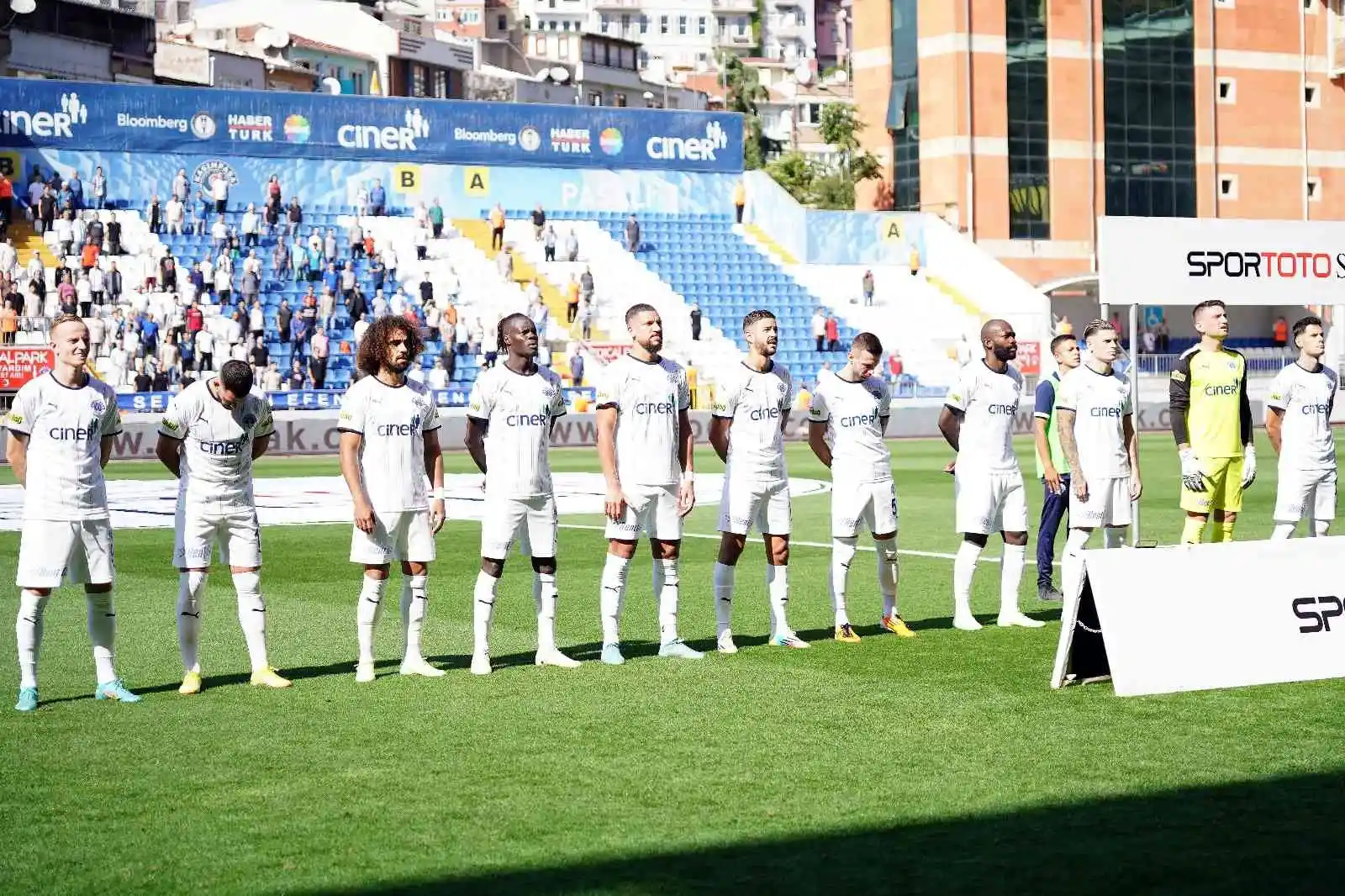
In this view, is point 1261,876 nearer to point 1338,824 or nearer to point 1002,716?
point 1338,824

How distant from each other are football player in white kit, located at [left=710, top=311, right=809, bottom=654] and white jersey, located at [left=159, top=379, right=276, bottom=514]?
311cm

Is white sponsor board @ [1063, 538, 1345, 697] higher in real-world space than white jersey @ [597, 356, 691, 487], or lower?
lower

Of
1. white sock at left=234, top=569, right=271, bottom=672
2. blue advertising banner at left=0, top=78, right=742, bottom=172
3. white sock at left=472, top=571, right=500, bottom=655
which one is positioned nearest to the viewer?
white sock at left=234, top=569, right=271, bottom=672

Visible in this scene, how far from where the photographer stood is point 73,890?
21.0 feet

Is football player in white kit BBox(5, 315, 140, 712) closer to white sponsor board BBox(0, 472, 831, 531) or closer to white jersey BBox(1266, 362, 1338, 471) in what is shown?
white jersey BBox(1266, 362, 1338, 471)

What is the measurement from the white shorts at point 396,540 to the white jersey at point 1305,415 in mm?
7013

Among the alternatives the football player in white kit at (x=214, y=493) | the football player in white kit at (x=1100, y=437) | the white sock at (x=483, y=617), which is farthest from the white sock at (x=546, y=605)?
the football player in white kit at (x=1100, y=437)

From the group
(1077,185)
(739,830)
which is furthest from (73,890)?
(1077,185)

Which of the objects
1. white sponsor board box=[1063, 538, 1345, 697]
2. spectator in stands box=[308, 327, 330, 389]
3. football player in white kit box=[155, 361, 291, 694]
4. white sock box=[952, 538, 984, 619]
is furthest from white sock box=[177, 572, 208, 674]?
spectator in stands box=[308, 327, 330, 389]

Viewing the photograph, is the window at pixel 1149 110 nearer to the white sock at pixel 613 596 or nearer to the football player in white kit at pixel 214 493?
the white sock at pixel 613 596

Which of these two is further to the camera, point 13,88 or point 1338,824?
point 13,88

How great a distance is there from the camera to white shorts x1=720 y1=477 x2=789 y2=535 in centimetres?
1198

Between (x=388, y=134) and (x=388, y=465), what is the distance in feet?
132

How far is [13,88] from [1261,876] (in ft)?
145
